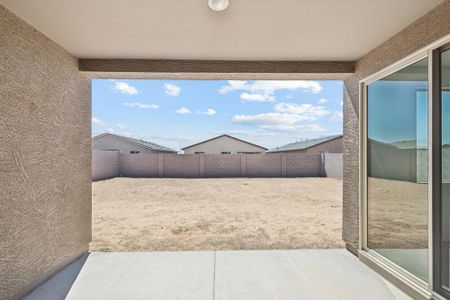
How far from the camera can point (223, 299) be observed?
236cm

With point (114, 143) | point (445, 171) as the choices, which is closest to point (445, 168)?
point (445, 171)

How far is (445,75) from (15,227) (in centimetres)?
377

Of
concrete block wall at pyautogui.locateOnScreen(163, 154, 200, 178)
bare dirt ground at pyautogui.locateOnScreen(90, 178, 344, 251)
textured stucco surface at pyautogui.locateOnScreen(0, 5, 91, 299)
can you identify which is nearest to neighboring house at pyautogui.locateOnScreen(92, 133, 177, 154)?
concrete block wall at pyautogui.locateOnScreen(163, 154, 200, 178)

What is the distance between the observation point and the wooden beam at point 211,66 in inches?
131

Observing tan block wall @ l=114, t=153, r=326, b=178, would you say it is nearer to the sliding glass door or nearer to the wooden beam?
the wooden beam

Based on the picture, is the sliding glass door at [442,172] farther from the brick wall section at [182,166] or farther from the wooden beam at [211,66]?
the brick wall section at [182,166]

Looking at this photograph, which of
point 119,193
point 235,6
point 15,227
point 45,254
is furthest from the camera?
point 119,193

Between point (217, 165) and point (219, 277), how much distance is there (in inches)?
Answer: 537

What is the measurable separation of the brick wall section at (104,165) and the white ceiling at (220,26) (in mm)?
11831

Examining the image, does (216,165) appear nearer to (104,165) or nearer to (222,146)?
(104,165)

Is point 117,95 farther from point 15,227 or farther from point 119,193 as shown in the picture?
point 15,227

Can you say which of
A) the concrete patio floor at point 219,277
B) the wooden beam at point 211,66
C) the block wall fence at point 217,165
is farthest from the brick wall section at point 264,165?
the wooden beam at point 211,66

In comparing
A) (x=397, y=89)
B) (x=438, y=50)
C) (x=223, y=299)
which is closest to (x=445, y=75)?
(x=438, y=50)

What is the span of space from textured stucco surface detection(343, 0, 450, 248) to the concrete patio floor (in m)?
0.52
